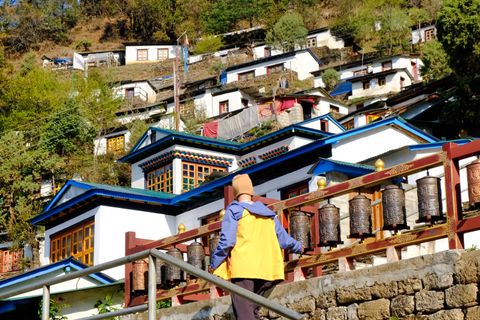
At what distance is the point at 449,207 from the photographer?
9602 mm

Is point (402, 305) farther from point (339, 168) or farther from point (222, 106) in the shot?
point (222, 106)

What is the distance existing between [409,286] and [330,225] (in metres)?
1.81

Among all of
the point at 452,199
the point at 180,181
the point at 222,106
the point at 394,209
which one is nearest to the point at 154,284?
the point at 452,199

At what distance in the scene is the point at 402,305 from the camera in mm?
9516

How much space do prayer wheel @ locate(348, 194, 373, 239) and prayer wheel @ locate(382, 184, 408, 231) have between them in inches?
10.1

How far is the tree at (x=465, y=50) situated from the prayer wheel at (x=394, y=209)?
102 ft

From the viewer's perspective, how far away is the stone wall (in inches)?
355

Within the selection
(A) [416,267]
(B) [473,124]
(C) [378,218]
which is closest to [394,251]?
(A) [416,267]

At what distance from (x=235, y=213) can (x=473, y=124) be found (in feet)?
108

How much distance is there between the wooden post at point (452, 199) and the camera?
9.49 metres

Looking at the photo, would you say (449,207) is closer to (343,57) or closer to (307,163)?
(307,163)

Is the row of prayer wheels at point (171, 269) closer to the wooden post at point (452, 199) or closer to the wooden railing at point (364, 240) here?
the wooden railing at point (364, 240)

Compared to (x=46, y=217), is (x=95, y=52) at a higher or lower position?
higher

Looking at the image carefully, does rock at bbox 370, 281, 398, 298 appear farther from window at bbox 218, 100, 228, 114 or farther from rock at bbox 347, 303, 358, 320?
window at bbox 218, 100, 228, 114
